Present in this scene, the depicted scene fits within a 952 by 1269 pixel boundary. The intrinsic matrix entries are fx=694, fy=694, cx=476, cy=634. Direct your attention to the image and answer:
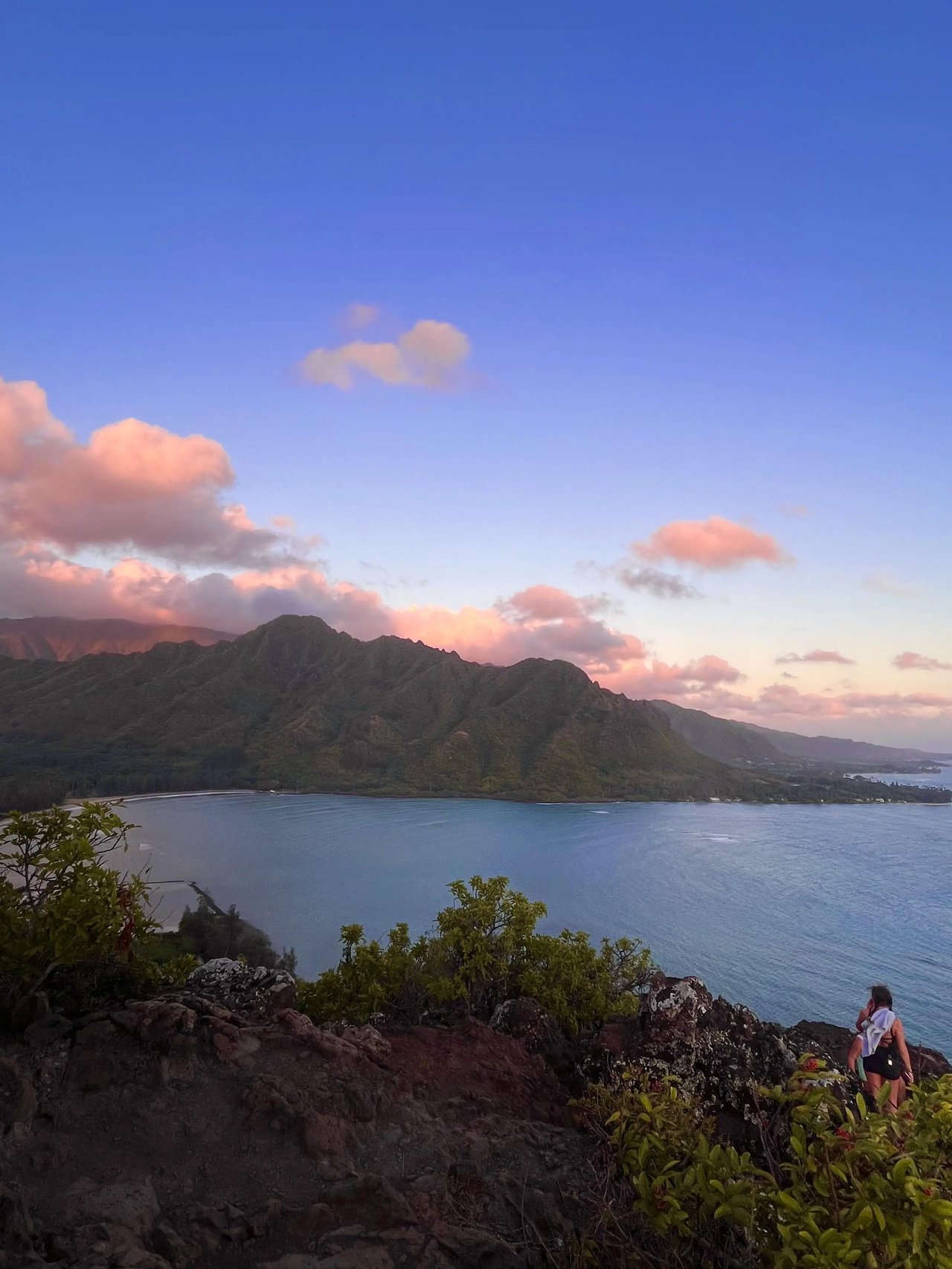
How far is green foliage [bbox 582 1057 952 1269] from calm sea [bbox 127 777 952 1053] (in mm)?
48951

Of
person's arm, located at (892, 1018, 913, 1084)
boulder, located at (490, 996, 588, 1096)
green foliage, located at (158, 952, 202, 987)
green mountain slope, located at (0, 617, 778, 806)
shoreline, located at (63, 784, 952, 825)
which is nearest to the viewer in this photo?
person's arm, located at (892, 1018, 913, 1084)

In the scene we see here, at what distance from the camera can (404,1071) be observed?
39.7ft

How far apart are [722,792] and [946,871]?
78.0m

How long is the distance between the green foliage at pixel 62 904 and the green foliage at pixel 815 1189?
9.44 m

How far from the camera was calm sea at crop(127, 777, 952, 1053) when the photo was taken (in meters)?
54.7

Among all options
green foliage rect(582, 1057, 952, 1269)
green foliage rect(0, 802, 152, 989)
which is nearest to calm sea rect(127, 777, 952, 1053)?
green foliage rect(0, 802, 152, 989)

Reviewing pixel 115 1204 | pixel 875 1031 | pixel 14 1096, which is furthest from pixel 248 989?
pixel 875 1031

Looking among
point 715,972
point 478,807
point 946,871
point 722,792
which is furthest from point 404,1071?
point 722,792

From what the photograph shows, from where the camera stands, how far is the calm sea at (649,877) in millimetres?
54656

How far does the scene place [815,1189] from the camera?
3.91 metres

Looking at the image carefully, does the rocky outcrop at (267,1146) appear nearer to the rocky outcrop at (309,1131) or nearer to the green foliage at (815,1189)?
the rocky outcrop at (309,1131)

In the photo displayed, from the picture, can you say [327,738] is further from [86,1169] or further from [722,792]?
[86,1169]

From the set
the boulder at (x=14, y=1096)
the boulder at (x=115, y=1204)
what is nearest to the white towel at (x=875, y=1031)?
the boulder at (x=115, y=1204)

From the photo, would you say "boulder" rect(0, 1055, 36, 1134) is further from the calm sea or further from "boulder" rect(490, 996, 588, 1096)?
the calm sea
